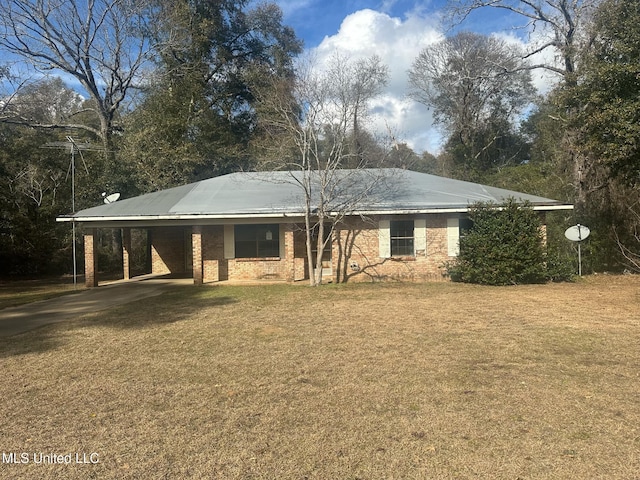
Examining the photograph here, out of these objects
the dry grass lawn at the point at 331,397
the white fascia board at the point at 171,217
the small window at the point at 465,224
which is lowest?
the dry grass lawn at the point at 331,397

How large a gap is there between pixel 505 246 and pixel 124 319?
10.8 metres

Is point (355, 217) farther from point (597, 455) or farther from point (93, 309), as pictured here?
point (597, 455)

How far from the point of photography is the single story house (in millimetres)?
15609

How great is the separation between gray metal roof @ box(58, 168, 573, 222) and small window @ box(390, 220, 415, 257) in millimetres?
811

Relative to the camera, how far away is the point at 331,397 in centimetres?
480

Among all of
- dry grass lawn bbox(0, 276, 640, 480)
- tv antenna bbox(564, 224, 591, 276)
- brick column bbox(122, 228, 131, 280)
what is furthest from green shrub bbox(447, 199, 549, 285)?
brick column bbox(122, 228, 131, 280)

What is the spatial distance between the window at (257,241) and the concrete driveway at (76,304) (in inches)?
92.6

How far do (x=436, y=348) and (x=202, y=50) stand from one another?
2852cm

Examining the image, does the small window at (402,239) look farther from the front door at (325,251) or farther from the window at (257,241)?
the window at (257,241)

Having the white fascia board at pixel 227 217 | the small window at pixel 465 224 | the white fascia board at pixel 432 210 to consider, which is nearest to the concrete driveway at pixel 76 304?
the white fascia board at pixel 227 217

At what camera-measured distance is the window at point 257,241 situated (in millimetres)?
17031

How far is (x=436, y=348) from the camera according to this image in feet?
22.3

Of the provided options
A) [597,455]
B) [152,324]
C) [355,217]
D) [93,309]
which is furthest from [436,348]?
[355,217]

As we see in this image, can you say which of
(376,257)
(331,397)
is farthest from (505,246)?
(331,397)
